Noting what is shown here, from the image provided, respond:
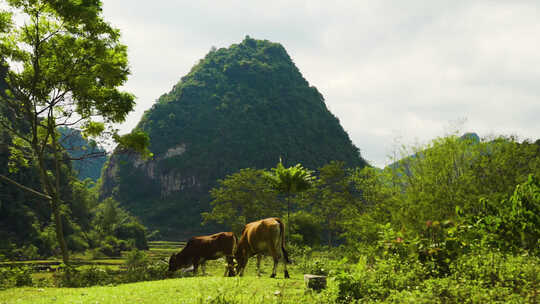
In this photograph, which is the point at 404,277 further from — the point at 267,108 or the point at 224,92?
the point at 224,92

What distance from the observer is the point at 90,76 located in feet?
49.9

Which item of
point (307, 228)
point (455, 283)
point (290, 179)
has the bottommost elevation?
point (307, 228)

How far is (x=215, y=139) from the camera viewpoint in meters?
154

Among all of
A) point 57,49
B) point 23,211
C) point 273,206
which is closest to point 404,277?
point 57,49

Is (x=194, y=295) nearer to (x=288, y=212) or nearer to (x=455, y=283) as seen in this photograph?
(x=455, y=283)

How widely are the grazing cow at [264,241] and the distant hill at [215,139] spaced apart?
103 m

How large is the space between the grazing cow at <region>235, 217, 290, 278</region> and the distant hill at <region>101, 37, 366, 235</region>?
102502mm

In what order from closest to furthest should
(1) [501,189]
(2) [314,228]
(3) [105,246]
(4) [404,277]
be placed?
(4) [404,277]
(1) [501,189]
(2) [314,228]
(3) [105,246]

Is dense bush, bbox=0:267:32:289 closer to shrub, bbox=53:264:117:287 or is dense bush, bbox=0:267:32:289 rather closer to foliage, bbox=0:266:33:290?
foliage, bbox=0:266:33:290

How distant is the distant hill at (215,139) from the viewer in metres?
136

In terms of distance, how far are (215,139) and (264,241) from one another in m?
144

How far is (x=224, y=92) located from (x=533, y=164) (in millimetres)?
169848

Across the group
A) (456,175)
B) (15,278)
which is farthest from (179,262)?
(456,175)

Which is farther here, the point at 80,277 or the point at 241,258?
the point at 241,258
